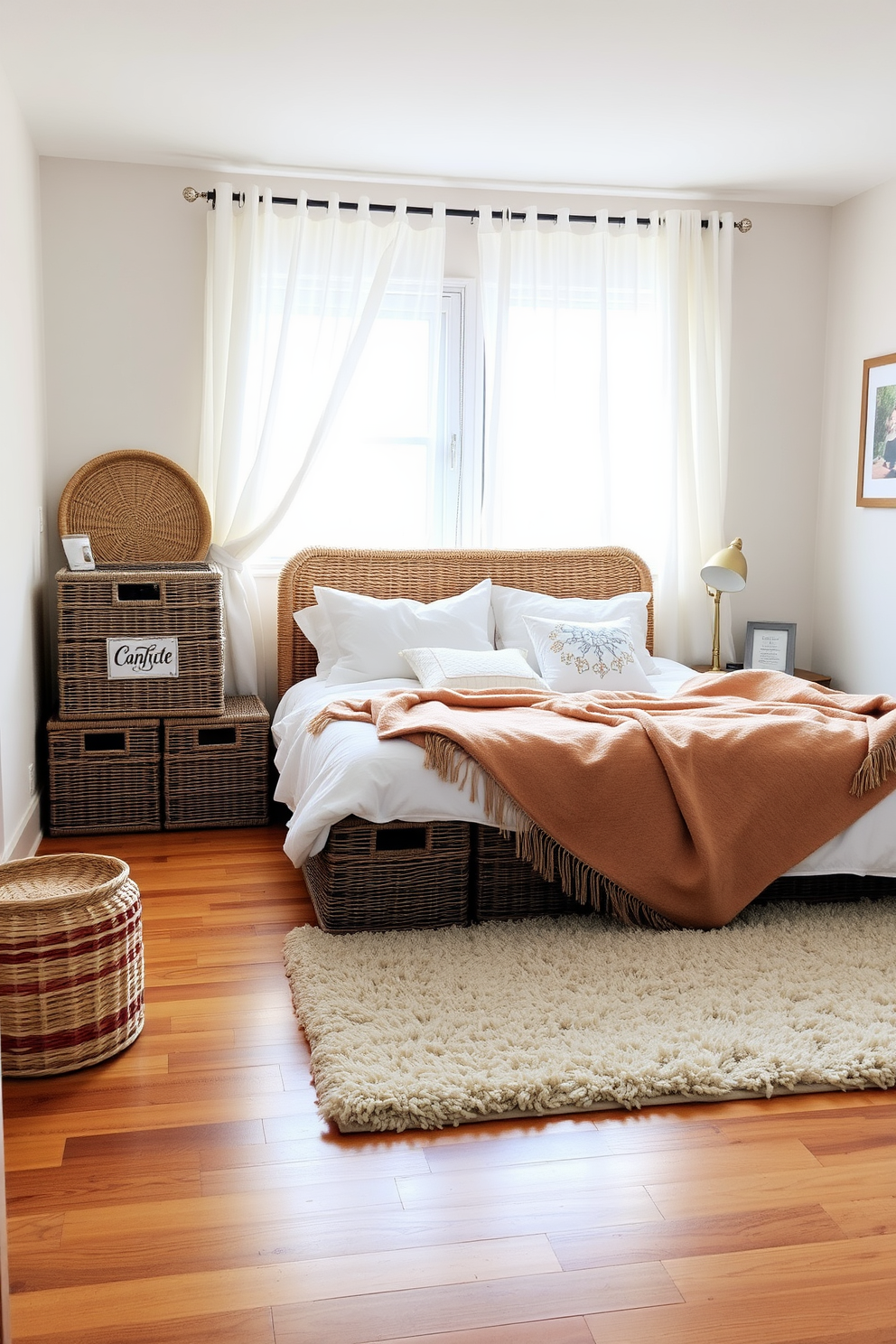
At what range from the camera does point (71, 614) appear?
3967 mm

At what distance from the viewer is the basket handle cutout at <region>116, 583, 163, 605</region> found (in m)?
4.02

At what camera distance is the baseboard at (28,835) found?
3.44 meters

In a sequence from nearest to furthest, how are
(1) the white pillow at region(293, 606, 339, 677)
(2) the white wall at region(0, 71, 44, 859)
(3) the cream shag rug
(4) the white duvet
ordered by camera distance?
(3) the cream shag rug → (4) the white duvet → (2) the white wall at region(0, 71, 44, 859) → (1) the white pillow at region(293, 606, 339, 677)

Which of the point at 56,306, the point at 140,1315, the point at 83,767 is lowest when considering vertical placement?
the point at 140,1315

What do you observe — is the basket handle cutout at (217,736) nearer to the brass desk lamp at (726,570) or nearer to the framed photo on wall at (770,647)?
the brass desk lamp at (726,570)

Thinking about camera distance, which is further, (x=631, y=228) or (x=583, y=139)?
(x=631, y=228)

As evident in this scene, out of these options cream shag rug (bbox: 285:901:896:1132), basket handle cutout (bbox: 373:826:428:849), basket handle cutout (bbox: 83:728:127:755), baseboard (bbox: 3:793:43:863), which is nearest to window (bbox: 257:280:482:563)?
basket handle cutout (bbox: 83:728:127:755)

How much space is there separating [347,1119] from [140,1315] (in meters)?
0.57

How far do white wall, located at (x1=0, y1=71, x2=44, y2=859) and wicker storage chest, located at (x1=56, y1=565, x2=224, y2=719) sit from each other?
5.6 inches

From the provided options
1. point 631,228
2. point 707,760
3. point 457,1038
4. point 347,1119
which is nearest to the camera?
point 347,1119

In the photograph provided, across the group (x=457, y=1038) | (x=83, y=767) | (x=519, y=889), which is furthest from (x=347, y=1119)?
(x=83, y=767)

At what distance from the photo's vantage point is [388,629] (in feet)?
13.9

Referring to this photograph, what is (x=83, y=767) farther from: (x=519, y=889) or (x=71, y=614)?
(x=519, y=889)

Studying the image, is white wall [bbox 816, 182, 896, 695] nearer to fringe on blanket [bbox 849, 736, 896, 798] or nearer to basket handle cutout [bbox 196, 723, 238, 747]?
fringe on blanket [bbox 849, 736, 896, 798]
